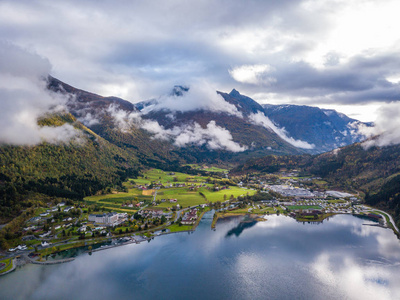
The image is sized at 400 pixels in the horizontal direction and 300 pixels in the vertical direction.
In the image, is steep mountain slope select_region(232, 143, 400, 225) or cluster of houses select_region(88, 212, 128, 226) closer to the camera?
cluster of houses select_region(88, 212, 128, 226)

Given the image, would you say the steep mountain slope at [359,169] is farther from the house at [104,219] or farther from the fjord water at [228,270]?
the house at [104,219]

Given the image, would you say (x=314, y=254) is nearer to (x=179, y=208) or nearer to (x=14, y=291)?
(x=179, y=208)

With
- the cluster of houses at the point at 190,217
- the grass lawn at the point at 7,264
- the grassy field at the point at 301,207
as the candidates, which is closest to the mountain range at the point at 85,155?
the grass lawn at the point at 7,264

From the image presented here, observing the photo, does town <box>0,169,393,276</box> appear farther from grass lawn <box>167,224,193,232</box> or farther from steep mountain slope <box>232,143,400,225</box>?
steep mountain slope <box>232,143,400,225</box>

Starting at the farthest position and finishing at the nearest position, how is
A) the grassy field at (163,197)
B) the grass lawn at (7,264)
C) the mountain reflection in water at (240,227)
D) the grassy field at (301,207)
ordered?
the grassy field at (301,207) → the grassy field at (163,197) → the mountain reflection in water at (240,227) → the grass lawn at (7,264)

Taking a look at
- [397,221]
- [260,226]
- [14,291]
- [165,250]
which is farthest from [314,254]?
[14,291]

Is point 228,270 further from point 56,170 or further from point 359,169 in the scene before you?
point 359,169

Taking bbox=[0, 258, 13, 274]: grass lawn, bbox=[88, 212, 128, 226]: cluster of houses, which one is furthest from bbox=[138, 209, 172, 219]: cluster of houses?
bbox=[0, 258, 13, 274]: grass lawn

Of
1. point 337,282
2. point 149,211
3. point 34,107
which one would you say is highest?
point 34,107
